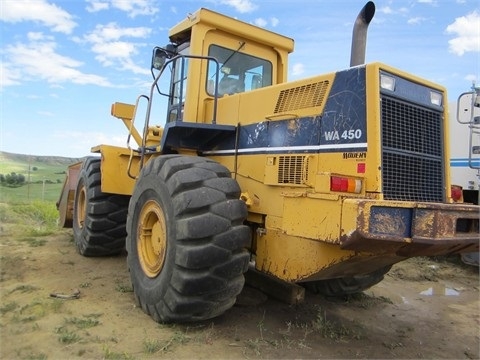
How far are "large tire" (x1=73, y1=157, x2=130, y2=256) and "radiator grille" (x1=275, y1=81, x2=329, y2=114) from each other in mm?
3613

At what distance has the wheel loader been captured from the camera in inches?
138

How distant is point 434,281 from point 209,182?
5310mm

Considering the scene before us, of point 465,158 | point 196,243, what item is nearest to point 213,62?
point 196,243

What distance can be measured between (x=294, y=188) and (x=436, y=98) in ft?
5.19

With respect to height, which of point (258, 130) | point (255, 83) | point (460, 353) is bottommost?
point (460, 353)

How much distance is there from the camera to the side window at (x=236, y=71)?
18.1 feet

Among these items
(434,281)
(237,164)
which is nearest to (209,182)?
(237,164)

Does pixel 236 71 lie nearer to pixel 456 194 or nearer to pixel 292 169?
pixel 292 169

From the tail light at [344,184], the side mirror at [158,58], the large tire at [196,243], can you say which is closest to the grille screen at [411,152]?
the tail light at [344,184]

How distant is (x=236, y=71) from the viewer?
571 centimetres

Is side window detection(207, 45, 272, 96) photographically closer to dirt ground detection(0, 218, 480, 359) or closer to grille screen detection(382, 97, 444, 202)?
grille screen detection(382, 97, 444, 202)

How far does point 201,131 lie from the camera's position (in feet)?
17.1

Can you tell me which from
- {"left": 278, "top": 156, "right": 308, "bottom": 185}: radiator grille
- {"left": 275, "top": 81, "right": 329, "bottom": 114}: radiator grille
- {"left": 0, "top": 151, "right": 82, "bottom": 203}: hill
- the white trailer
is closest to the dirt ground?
{"left": 278, "top": 156, "right": 308, "bottom": 185}: radiator grille

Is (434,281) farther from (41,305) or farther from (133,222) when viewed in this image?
(41,305)
